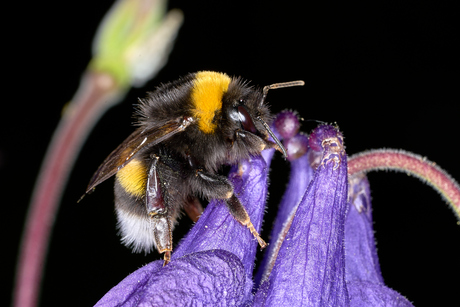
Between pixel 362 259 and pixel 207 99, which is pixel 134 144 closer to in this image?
pixel 207 99

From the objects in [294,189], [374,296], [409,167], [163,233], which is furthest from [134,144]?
[409,167]

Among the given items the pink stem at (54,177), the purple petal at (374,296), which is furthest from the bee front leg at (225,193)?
the pink stem at (54,177)

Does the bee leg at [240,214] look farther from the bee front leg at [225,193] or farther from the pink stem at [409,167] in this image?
the pink stem at [409,167]

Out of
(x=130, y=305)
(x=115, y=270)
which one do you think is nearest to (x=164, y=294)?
(x=130, y=305)

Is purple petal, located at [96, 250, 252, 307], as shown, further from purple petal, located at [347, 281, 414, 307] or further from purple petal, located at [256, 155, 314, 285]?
purple petal, located at [256, 155, 314, 285]

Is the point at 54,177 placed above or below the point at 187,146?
above

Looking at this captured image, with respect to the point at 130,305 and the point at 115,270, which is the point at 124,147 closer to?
the point at 130,305

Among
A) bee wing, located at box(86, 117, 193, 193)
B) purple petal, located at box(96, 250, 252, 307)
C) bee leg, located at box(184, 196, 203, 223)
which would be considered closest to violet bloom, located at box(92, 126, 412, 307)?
purple petal, located at box(96, 250, 252, 307)
